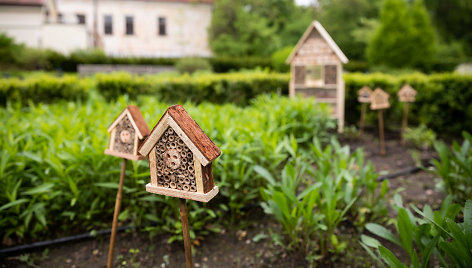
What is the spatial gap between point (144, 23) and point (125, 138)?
2995cm

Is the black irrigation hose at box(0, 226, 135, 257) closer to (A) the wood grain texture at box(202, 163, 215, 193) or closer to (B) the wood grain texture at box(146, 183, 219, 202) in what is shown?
(B) the wood grain texture at box(146, 183, 219, 202)

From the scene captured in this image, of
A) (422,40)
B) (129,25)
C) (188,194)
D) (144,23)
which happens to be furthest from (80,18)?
(188,194)

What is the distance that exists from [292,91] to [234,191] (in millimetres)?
4068

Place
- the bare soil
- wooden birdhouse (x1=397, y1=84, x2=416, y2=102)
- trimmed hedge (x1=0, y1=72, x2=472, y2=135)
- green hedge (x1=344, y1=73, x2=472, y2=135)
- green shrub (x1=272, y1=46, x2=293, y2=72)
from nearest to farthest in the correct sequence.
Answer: the bare soil, wooden birdhouse (x1=397, y1=84, x2=416, y2=102), trimmed hedge (x1=0, y1=72, x2=472, y2=135), green hedge (x1=344, y1=73, x2=472, y2=135), green shrub (x1=272, y1=46, x2=293, y2=72)

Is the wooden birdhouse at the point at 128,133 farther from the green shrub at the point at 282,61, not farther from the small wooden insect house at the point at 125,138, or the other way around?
the green shrub at the point at 282,61

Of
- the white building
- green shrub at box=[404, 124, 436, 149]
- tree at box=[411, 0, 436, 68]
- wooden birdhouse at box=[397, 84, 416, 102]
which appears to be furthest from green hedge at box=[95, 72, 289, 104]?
the white building

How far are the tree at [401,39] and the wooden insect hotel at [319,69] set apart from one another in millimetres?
14029

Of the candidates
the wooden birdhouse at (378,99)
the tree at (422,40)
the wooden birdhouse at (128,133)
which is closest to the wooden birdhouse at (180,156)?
the wooden birdhouse at (128,133)

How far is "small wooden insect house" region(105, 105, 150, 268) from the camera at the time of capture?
1.93 m

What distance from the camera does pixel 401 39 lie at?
1783 cm

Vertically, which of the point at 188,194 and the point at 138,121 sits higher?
the point at 138,121

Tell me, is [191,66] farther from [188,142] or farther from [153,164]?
[188,142]

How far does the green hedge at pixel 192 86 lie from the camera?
6676mm

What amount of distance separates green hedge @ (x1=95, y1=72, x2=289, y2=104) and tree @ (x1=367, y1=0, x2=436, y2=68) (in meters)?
13.5
